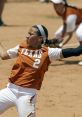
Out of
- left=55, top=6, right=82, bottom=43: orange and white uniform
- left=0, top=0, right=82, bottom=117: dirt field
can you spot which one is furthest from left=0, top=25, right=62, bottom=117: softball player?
left=55, top=6, right=82, bottom=43: orange and white uniform

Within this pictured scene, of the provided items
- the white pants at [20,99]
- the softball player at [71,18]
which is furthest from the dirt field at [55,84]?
the white pants at [20,99]

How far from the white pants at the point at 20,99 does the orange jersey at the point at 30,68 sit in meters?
0.07

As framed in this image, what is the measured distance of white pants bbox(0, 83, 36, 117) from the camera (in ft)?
21.6

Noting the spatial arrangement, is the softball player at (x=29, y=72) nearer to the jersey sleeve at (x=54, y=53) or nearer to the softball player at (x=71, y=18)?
the jersey sleeve at (x=54, y=53)

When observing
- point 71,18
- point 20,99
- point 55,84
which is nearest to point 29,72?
point 20,99

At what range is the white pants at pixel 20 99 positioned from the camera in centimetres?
658

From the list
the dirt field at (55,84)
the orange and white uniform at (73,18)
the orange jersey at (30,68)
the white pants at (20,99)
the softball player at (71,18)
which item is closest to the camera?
the white pants at (20,99)

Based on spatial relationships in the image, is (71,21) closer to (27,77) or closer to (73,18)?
(73,18)

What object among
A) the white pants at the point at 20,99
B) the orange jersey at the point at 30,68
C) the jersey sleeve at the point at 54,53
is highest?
the jersey sleeve at the point at 54,53

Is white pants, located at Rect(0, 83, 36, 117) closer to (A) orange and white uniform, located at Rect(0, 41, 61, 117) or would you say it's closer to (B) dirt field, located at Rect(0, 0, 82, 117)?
(A) orange and white uniform, located at Rect(0, 41, 61, 117)

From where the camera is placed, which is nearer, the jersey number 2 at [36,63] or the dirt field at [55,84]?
the jersey number 2 at [36,63]

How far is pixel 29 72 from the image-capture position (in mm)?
6699

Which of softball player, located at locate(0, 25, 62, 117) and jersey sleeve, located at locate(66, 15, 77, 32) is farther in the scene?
jersey sleeve, located at locate(66, 15, 77, 32)

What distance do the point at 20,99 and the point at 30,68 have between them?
407 mm
